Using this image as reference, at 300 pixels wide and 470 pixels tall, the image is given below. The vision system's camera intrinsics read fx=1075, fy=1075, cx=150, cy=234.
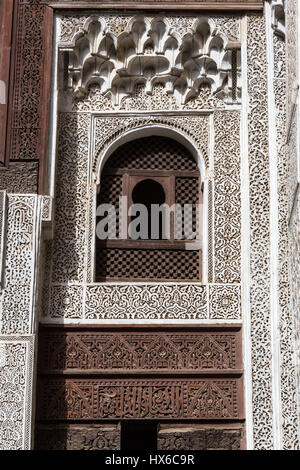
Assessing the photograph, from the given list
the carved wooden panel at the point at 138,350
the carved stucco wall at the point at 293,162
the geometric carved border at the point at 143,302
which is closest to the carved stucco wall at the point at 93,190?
the geometric carved border at the point at 143,302

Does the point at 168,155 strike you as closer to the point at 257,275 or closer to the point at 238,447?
the point at 257,275

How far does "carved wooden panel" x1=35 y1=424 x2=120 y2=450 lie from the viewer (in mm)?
8172

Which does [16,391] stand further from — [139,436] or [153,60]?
[153,60]

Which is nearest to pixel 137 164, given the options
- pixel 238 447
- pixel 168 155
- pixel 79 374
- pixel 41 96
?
pixel 168 155

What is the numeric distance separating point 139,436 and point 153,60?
10.6ft

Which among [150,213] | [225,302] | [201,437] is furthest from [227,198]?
[201,437]

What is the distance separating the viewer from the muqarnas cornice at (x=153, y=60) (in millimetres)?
9031

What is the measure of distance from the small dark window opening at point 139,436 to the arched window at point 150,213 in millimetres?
1174

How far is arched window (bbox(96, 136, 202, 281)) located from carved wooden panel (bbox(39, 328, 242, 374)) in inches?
21.0

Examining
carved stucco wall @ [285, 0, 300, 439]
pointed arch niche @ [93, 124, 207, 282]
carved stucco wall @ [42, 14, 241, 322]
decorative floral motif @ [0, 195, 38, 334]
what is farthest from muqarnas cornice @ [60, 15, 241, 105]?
decorative floral motif @ [0, 195, 38, 334]

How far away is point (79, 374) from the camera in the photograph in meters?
8.30

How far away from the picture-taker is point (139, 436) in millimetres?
9305

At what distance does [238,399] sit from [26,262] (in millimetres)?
1944

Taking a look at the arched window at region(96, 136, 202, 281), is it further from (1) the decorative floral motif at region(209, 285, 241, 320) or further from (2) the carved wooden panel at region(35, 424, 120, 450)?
(2) the carved wooden panel at region(35, 424, 120, 450)
